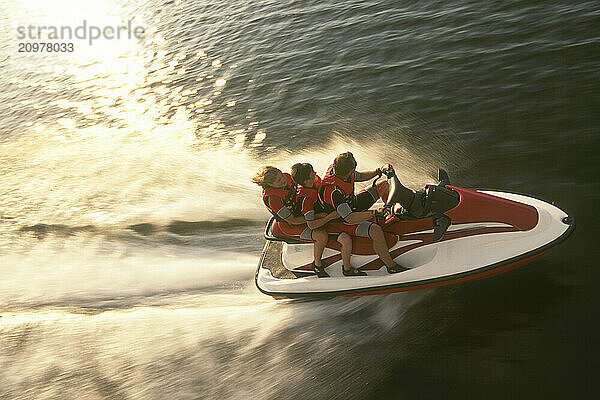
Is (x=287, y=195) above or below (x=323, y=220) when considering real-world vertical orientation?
above

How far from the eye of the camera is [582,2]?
417 inches

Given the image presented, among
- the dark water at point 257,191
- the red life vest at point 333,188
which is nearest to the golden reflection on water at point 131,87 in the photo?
the dark water at point 257,191

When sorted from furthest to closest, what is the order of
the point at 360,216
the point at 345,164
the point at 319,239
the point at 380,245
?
the point at 319,239 → the point at 380,245 → the point at 360,216 → the point at 345,164

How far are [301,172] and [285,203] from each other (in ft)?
1.43

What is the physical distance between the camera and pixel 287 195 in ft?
18.3

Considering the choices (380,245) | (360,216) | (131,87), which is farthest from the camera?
(131,87)

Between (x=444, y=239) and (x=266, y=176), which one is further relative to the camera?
(x=444, y=239)

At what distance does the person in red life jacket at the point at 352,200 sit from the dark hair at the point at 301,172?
8.3 inches

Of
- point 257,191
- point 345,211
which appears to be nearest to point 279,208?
point 345,211

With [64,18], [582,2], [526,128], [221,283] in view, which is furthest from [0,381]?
[64,18]

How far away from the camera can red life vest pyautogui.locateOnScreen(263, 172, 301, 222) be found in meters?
5.52

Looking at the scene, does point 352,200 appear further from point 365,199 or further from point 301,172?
point 301,172

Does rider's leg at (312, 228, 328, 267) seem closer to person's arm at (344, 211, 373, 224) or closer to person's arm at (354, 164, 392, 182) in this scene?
person's arm at (344, 211, 373, 224)

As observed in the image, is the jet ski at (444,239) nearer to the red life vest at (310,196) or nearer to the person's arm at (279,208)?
the red life vest at (310,196)
